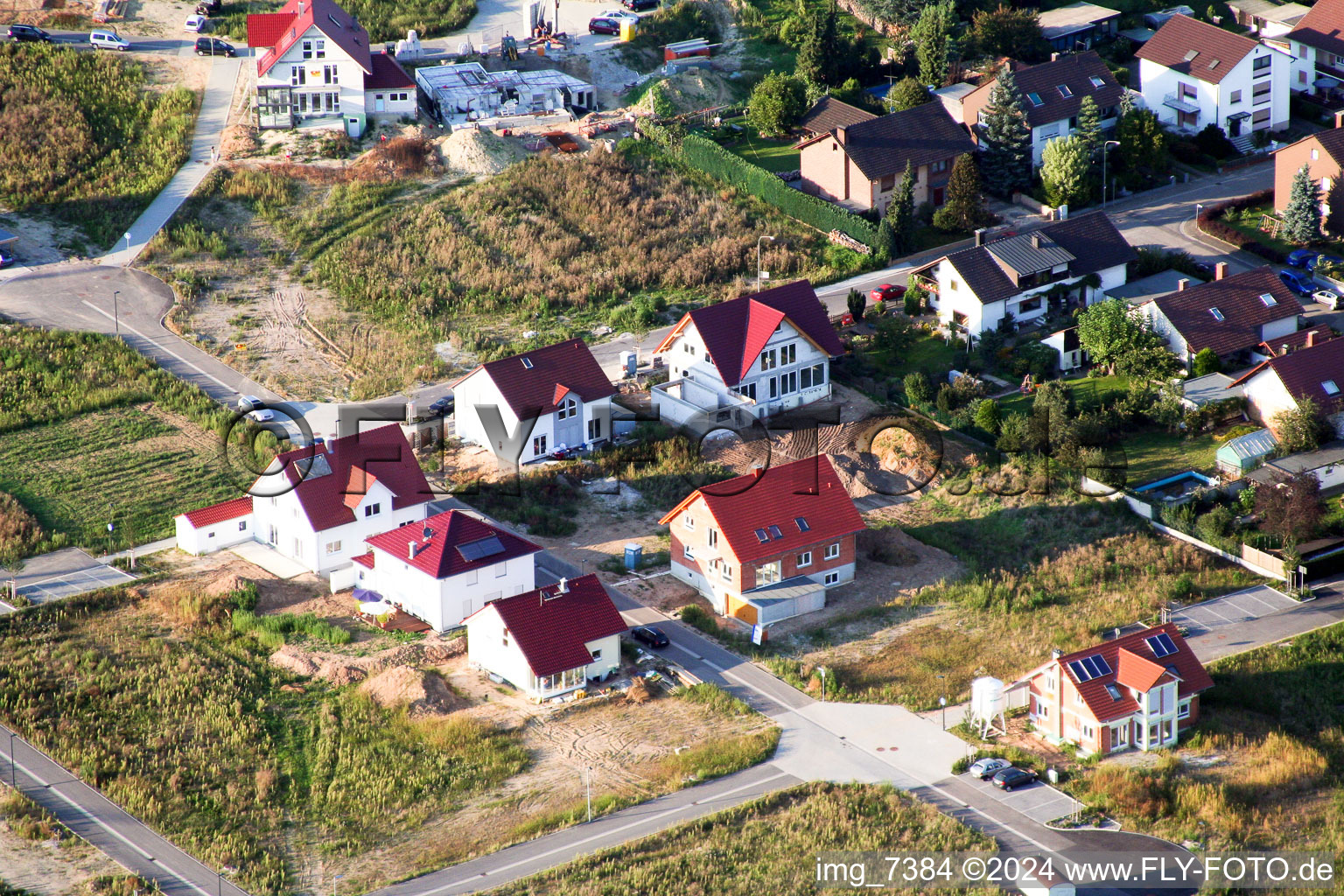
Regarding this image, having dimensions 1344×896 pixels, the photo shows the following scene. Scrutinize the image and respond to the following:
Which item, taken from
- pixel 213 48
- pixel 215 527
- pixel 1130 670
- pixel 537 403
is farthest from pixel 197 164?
pixel 1130 670

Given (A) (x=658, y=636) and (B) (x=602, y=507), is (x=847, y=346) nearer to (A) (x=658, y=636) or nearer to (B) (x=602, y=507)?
(B) (x=602, y=507)

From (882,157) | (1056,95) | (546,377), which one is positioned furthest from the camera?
(1056,95)

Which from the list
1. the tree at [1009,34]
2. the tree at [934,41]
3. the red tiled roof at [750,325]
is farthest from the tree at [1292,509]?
the tree at [1009,34]

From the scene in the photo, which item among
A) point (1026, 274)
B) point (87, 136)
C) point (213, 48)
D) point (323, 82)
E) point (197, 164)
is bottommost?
point (1026, 274)

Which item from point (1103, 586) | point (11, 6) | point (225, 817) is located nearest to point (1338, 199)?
point (1103, 586)

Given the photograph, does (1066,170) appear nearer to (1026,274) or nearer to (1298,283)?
(1026,274)

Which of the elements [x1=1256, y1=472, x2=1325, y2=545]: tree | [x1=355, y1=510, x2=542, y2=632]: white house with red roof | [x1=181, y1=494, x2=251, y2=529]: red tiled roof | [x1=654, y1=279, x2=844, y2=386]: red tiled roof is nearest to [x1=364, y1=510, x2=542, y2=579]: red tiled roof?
[x1=355, y1=510, x2=542, y2=632]: white house with red roof
